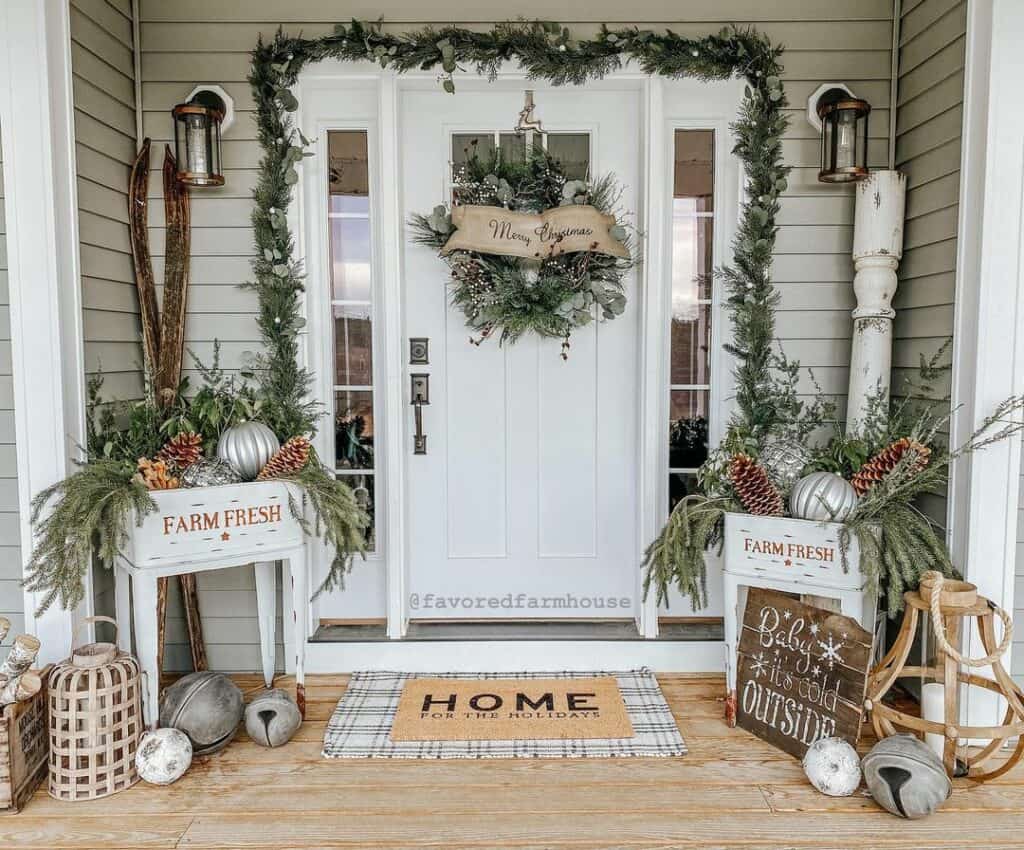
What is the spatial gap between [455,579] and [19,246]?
1819 millimetres

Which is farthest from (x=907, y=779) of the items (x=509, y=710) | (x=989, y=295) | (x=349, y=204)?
(x=349, y=204)

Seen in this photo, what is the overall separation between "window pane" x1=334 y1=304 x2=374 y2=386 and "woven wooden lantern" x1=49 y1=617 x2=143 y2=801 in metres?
1.25

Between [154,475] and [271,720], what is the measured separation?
0.82 m

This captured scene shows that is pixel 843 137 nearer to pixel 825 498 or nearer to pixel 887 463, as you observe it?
pixel 887 463

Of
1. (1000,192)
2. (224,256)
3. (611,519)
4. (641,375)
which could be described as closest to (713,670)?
(611,519)

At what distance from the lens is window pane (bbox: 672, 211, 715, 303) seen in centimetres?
Result: 288

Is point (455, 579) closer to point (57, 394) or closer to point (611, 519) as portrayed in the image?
point (611, 519)

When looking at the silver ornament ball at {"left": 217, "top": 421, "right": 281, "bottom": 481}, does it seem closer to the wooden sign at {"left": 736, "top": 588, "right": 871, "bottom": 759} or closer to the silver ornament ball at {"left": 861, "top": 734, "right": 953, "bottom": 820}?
the wooden sign at {"left": 736, "top": 588, "right": 871, "bottom": 759}

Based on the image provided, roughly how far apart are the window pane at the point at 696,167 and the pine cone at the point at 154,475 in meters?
2.01

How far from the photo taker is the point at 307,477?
243 centimetres

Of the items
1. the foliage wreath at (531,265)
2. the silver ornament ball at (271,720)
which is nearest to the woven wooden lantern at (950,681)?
the foliage wreath at (531,265)

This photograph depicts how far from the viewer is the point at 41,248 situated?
2.22 metres

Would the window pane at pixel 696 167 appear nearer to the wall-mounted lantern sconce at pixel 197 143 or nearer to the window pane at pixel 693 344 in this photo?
the window pane at pixel 693 344

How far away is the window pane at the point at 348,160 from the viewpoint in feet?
9.34
